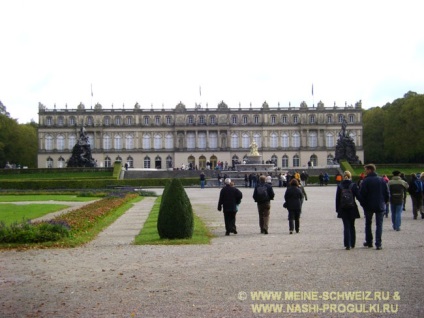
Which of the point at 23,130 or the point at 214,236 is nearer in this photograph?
the point at 214,236

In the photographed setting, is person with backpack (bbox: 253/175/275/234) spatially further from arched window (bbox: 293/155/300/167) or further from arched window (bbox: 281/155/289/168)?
arched window (bbox: 293/155/300/167)

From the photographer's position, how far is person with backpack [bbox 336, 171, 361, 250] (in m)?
12.6

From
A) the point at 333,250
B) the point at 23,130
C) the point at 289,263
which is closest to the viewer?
the point at 289,263

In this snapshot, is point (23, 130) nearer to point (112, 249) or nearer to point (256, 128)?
point (256, 128)

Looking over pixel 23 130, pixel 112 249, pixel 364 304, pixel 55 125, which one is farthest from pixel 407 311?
pixel 55 125

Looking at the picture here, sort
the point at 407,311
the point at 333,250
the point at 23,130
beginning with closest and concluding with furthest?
1. the point at 407,311
2. the point at 333,250
3. the point at 23,130

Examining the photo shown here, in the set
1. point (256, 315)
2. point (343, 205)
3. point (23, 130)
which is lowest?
point (256, 315)

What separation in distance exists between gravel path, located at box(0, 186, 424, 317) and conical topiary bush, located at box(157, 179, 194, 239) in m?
0.87

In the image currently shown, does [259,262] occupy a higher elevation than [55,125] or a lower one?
lower

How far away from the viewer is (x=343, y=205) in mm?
12914

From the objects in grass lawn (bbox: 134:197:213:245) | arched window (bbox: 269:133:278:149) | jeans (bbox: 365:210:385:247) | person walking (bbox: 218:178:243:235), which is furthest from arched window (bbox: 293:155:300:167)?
jeans (bbox: 365:210:385:247)

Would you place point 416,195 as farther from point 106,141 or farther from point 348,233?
point 106,141

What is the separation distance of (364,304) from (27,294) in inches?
177

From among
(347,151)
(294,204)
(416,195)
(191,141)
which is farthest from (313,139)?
(294,204)
